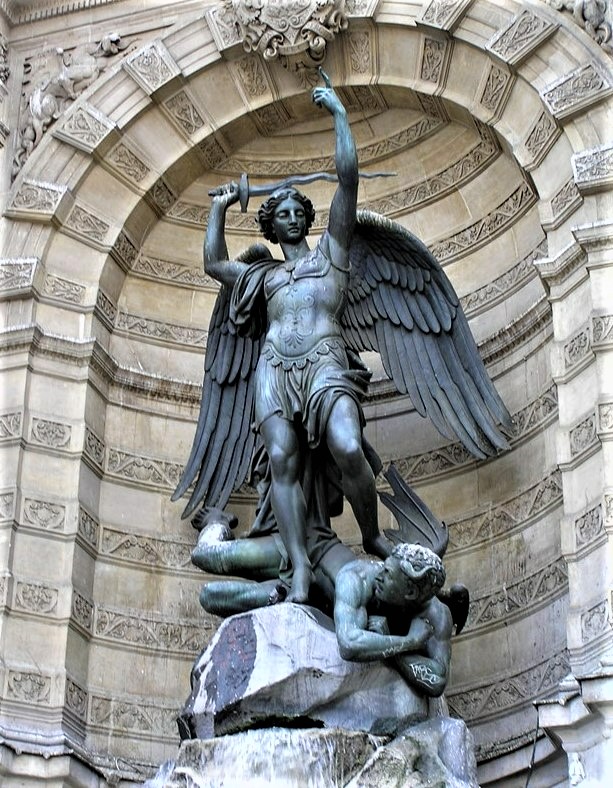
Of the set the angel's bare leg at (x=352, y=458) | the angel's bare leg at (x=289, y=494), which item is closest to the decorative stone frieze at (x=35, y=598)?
the angel's bare leg at (x=289, y=494)

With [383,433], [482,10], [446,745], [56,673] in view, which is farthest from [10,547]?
[482,10]

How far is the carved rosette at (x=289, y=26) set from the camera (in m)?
12.1

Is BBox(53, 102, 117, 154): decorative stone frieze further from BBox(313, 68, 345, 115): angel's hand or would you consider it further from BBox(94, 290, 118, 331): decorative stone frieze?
BBox(313, 68, 345, 115): angel's hand

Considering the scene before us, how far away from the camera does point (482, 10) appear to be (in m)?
11.8

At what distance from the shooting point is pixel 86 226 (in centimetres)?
1215

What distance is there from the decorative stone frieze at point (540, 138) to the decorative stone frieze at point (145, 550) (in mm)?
3319

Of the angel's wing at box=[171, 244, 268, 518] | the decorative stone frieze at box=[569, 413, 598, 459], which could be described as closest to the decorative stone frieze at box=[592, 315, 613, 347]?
the decorative stone frieze at box=[569, 413, 598, 459]

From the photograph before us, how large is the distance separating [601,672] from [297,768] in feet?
6.30

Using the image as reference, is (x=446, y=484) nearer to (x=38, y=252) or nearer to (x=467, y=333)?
(x=467, y=333)

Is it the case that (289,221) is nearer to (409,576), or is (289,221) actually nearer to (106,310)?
(106,310)

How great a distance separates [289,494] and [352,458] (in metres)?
0.41

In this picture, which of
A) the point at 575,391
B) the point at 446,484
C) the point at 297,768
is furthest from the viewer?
the point at 446,484

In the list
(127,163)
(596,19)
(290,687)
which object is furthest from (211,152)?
(290,687)

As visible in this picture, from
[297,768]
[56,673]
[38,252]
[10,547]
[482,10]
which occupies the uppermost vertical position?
[482,10]
